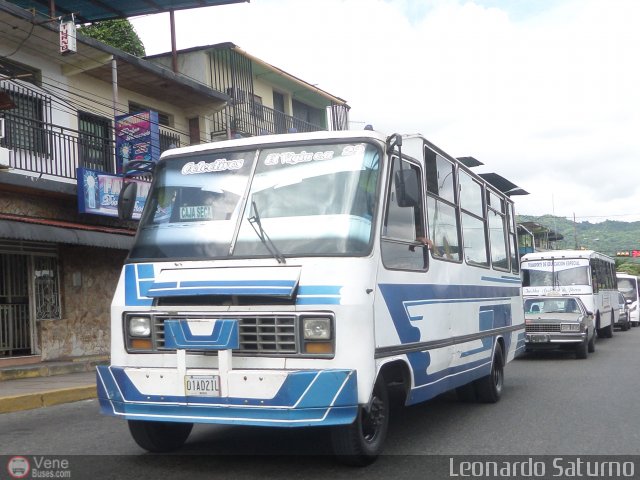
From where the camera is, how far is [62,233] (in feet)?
41.4

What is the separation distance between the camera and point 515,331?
34.6 ft

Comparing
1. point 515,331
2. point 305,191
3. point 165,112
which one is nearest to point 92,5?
point 165,112

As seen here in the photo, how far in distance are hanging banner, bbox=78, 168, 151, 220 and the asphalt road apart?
17.2ft

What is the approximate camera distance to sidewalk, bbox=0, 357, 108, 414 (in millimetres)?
9195

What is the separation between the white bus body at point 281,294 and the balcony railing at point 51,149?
834 cm

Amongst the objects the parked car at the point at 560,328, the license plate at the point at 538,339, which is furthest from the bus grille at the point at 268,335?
the license plate at the point at 538,339

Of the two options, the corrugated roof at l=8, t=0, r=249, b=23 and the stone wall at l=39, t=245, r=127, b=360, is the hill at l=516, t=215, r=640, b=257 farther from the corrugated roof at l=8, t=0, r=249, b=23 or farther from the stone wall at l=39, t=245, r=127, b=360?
the stone wall at l=39, t=245, r=127, b=360

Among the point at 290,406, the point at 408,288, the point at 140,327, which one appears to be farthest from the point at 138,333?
the point at 408,288

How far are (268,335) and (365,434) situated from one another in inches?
44.9

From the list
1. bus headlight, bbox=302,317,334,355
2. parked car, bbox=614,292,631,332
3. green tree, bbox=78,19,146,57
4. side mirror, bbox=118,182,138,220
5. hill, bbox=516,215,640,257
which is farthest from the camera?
hill, bbox=516,215,640,257

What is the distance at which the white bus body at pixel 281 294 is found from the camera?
5047 mm

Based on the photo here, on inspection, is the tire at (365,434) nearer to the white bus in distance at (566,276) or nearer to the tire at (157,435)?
the tire at (157,435)

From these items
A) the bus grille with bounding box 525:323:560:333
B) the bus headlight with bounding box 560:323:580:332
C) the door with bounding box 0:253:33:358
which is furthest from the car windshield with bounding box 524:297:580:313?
the door with bounding box 0:253:33:358

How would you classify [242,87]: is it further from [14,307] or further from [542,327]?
[542,327]
